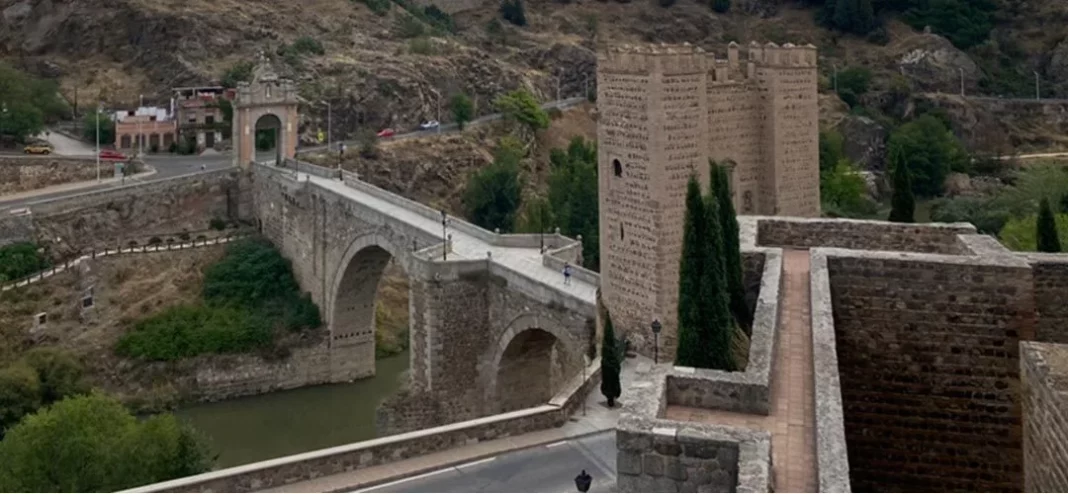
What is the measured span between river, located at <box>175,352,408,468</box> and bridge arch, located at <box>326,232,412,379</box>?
748 mm

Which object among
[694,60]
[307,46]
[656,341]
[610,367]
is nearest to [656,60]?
[694,60]

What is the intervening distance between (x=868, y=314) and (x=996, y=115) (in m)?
66.2

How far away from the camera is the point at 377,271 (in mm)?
35469

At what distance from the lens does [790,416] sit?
24.0 ft

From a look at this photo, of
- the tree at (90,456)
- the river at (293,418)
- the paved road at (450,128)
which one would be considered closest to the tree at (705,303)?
the tree at (90,456)

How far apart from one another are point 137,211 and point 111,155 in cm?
828

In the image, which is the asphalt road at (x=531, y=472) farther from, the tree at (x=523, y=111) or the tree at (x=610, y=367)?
the tree at (x=523, y=111)

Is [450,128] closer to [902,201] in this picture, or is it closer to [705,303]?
[902,201]

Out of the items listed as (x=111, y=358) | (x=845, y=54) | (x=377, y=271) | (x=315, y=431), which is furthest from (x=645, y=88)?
(x=845, y=54)

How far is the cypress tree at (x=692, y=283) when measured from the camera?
14.2 m

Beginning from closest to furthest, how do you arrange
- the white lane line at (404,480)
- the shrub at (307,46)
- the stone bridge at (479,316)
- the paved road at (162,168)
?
1. the white lane line at (404,480)
2. the stone bridge at (479,316)
3. the paved road at (162,168)
4. the shrub at (307,46)

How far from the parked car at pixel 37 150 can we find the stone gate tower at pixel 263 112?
913 cm

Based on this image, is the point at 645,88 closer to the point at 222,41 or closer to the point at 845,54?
the point at 222,41

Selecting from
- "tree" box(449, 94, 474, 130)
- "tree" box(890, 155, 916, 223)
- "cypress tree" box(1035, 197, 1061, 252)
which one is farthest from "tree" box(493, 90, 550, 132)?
"cypress tree" box(1035, 197, 1061, 252)
